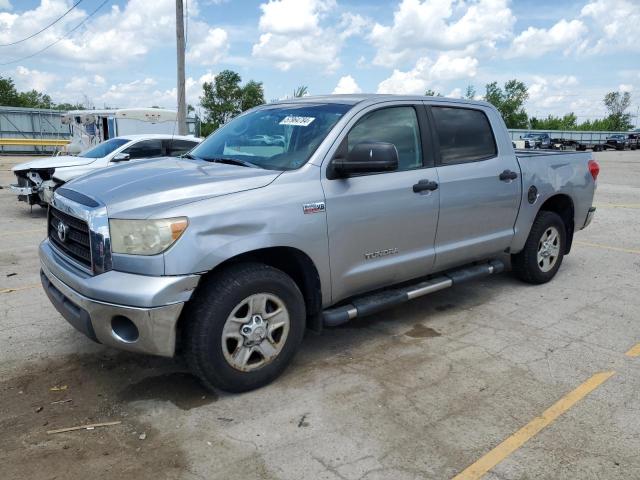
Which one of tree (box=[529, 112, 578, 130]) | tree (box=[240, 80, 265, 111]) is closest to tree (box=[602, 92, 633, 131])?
tree (box=[529, 112, 578, 130])

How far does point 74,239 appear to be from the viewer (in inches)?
137

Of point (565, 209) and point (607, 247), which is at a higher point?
point (565, 209)

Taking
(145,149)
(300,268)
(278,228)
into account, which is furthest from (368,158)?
(145,149)

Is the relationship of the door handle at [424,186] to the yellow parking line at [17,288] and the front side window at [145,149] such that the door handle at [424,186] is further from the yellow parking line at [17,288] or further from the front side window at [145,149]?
the front side window at [145,149]

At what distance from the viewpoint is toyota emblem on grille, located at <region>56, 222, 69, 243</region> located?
3.58 metres

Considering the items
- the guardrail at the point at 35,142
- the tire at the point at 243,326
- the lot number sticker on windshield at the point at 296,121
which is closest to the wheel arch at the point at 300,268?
the tire at the point at 243,326

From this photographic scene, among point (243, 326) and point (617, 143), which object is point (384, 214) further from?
point (617, 143)

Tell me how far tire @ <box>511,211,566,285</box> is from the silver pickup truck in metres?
0.58

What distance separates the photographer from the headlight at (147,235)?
307 cm

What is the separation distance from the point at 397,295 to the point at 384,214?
2.27 ft

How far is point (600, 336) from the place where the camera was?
4539 mm

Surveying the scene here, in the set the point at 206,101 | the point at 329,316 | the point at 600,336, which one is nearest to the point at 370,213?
the point at 329,316

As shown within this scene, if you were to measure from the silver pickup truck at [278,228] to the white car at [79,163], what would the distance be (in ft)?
20.6

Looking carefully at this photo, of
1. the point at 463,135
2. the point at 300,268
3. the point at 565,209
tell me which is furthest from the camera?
the point at 565,209
